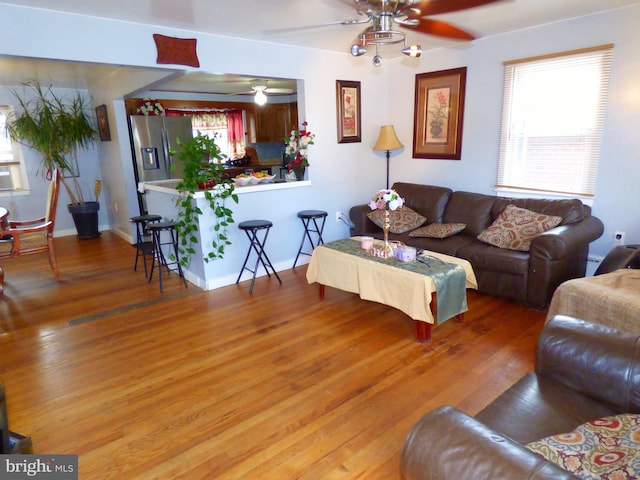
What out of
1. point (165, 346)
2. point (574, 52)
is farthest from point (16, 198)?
point (574, 52)

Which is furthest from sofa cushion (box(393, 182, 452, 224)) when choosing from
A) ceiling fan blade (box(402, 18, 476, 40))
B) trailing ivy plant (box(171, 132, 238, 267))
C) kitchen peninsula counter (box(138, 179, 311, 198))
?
trailing ivy plant (box(171, 132, 238, 267))

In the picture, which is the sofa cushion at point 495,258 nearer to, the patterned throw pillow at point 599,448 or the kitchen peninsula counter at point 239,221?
the kitchen peninsula counter at point 239,221

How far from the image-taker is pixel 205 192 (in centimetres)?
371

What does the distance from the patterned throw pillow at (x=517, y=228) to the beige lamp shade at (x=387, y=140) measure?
1599 millimetres

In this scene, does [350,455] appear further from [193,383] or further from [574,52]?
[574,52]

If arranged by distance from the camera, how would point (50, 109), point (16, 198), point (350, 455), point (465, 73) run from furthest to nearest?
point (16, 198) → point (50, 109) → point (465, 73) → point (350, 455)

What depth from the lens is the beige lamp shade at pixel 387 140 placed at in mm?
4746

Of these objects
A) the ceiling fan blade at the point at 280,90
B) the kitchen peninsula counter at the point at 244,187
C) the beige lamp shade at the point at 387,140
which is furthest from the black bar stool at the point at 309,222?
the ceiling fan blade at the point at 280,90

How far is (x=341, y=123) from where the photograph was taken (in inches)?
184

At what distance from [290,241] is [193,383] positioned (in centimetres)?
231

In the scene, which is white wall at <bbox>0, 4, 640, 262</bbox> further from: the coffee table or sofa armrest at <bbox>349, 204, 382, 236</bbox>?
the coffee table

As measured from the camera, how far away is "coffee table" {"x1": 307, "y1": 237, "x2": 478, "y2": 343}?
2688mm

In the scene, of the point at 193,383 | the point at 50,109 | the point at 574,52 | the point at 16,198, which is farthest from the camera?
the point at 16,198

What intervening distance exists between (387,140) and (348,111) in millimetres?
578
